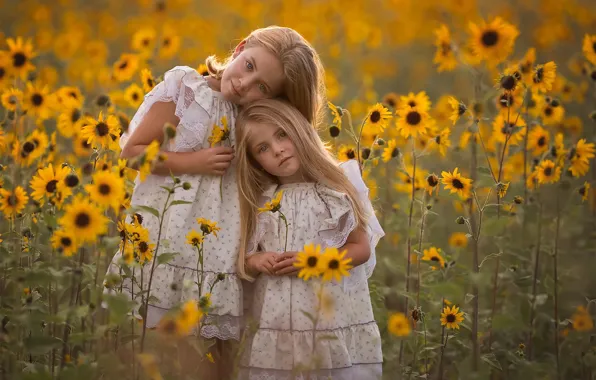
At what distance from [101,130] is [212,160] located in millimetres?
387

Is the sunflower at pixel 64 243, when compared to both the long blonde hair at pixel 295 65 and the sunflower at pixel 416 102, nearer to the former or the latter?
the long blonde hair at pixel 295 65

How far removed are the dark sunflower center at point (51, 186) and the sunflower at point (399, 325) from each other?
4.23 ft

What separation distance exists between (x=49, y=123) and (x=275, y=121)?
3100 millimetres

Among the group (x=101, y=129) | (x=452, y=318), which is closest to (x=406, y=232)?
(x=452, y=318)

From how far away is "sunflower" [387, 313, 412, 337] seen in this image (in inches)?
101

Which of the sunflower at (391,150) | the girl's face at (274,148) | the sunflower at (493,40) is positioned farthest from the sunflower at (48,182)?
the sunflower at (493,40)

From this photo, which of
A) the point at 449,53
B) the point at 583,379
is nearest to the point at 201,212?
the point at 449,53

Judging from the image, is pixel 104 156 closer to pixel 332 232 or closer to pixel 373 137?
pixel 332 232

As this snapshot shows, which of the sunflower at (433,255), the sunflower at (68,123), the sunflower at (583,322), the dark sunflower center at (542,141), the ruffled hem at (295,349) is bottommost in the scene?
the ruffled hem at (295,349)

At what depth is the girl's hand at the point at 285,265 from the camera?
7.74ft

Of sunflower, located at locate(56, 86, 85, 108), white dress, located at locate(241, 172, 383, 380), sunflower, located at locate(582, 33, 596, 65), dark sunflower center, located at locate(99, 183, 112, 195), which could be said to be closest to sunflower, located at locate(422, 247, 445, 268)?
white dress, located at locate(241, 172, 383, 380)

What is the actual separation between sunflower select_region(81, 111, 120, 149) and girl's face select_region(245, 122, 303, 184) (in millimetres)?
459

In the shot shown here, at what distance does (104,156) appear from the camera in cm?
252

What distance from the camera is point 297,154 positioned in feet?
8.23
